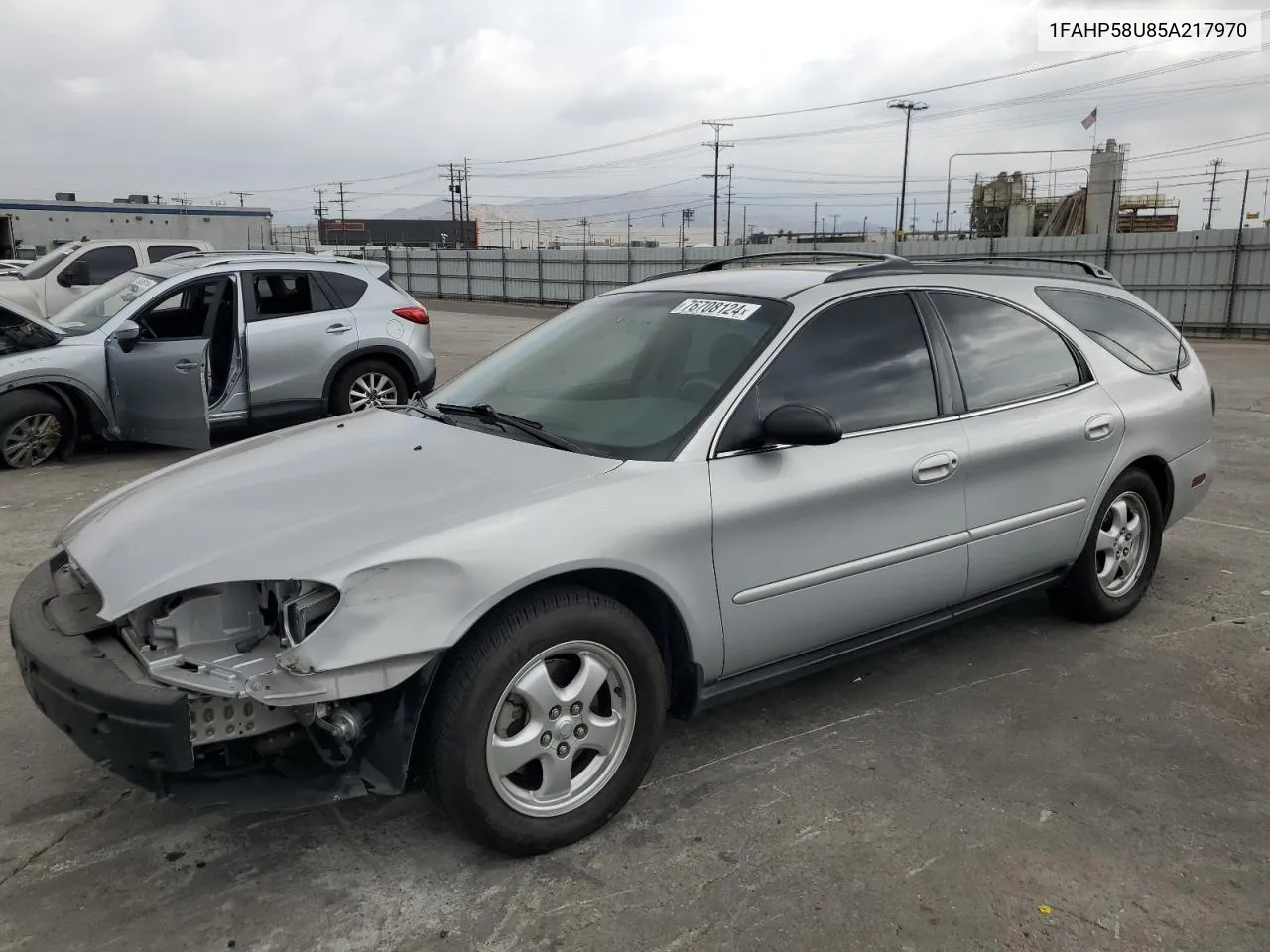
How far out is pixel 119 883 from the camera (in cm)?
267

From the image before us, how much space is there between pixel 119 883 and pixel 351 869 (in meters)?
0.61

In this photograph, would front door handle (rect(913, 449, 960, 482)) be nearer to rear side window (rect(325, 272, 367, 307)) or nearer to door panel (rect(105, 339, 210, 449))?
door panel (rect(105, 339, 210, 449))

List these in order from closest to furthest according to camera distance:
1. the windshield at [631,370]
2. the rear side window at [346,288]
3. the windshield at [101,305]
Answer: the windshield at [631,370], the windshield at [101,305], the rear side window at [346,288]

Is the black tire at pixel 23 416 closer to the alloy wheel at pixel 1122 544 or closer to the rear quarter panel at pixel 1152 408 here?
the rear quarter panel at pixel 1152 408

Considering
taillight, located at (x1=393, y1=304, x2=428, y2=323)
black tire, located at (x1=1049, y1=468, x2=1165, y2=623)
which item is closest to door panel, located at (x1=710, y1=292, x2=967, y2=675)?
black tire, located at (x1=1049, y1=468, x2=1165, y2=623)

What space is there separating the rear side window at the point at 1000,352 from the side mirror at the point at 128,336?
6275mm

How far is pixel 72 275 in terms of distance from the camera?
14.7m

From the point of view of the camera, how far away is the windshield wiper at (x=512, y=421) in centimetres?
309

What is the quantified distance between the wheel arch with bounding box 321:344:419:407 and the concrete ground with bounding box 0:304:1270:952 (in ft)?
16.3

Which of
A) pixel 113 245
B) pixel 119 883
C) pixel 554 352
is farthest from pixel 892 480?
pixel 113 245

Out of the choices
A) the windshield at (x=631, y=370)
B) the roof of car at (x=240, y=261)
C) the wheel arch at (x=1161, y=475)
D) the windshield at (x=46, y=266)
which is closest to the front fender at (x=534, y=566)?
the windshield at (x=631, y=370)

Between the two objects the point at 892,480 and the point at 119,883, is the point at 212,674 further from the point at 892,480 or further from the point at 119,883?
the point at 892,480

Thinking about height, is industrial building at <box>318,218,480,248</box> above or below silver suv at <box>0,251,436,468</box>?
above

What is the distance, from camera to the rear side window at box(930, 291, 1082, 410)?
3.82 meters
